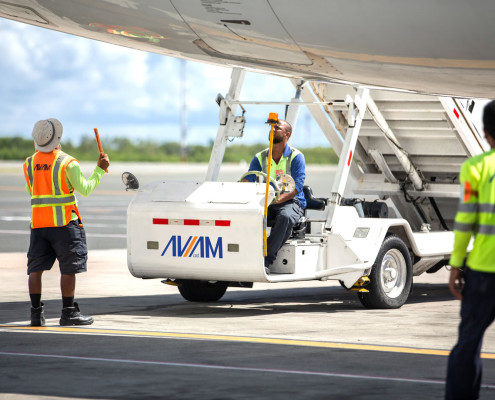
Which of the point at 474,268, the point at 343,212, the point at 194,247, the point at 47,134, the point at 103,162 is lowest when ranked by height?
the point at 194,247

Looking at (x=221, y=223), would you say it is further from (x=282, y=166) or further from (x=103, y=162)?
(x=103, y=162)

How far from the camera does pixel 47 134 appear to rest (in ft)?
28.3

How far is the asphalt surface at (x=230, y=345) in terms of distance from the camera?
20.5 ft

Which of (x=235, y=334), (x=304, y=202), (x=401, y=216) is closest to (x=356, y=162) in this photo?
(x=401, y=216)

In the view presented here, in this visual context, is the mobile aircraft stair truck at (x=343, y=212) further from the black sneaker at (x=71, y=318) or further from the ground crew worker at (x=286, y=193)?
the black sneaker at (x=71, y=318)

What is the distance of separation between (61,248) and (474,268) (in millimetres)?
4197

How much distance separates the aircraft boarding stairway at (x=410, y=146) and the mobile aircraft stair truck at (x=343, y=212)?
1 cm

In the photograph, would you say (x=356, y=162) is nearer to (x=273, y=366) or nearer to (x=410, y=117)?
(x=410, y=117)

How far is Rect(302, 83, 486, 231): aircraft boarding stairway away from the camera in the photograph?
1109 cm

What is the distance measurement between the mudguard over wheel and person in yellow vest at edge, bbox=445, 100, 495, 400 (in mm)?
4774

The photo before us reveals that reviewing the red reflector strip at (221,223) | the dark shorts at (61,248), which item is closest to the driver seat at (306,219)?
the red reflector strip at (221,223)

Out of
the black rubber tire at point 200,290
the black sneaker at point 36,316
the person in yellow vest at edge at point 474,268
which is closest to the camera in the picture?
the person in yellow vest at edge at point 474,268

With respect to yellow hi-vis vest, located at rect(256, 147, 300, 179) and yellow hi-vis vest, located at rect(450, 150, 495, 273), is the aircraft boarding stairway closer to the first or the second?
yellow hi-vis vest, located at rect(256, 147, 300, 179)

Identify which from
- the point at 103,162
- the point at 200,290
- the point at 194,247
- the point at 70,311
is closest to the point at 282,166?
the point at 194,247
